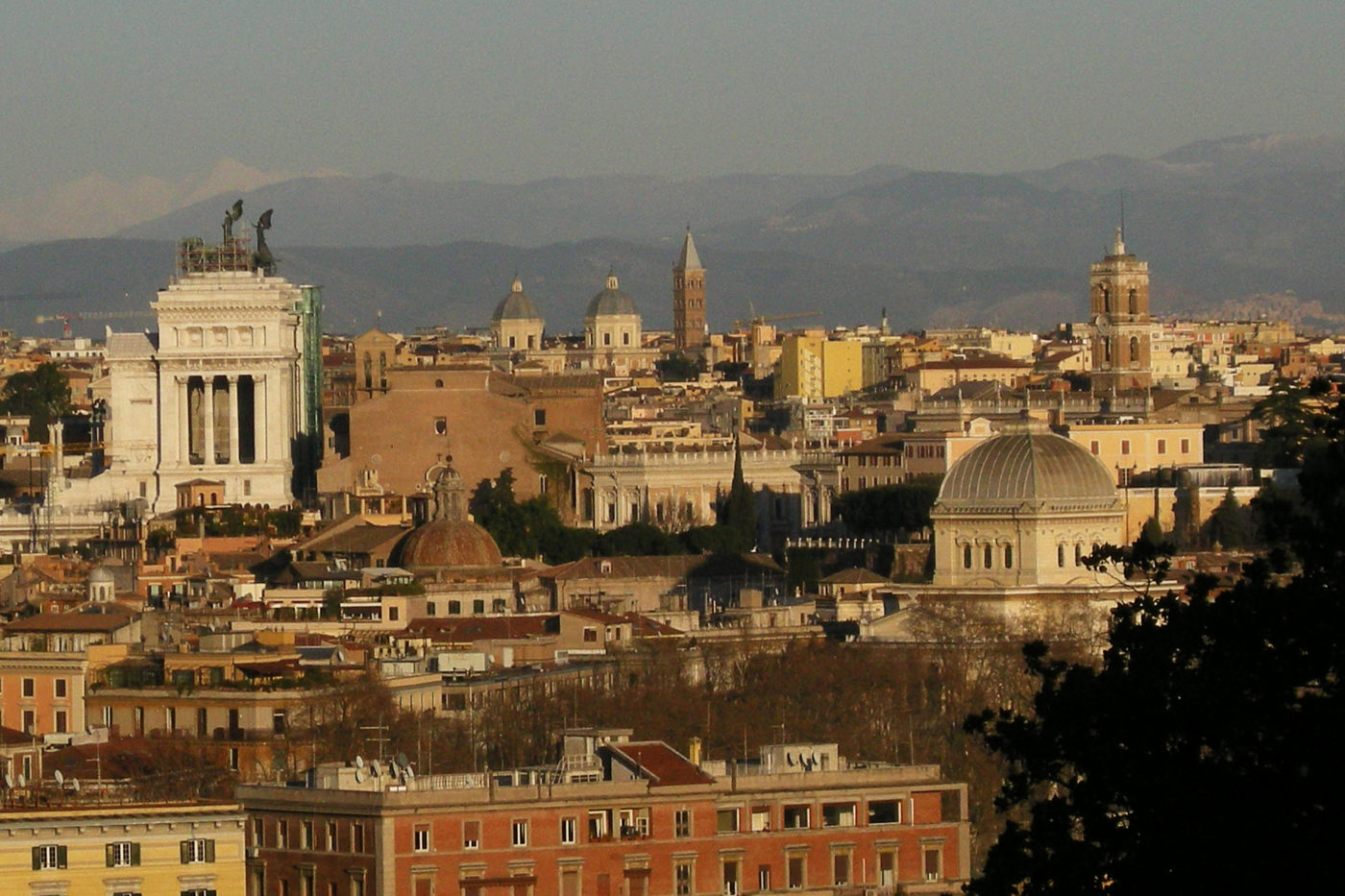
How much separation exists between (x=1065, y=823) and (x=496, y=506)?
7312cm

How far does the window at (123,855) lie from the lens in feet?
145

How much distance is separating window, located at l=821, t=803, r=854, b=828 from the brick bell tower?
8239 centimetres

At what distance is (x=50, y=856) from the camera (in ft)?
144

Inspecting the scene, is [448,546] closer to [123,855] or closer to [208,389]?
[208,389]

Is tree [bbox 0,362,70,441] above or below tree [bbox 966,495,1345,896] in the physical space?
above

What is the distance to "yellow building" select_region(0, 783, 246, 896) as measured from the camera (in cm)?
4372

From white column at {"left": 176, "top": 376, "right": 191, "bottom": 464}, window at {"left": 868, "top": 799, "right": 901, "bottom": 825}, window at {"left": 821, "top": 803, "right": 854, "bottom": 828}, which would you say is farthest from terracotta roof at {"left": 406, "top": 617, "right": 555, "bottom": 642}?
white column at {"left": 176, "top": 376, "right": 191, "bottom": 464}

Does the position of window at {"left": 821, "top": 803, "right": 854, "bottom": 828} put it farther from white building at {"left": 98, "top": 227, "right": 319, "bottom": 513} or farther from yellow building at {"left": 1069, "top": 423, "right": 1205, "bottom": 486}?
yellow building at {"left": 1069, "top": 423, "right": 1205, "bottom": 486}

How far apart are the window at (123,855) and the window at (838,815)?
313 inches

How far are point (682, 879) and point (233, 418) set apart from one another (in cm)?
6305

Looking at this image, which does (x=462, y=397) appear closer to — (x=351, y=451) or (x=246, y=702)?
(x=351, y=451)

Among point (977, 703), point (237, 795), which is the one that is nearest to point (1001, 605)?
point (977, 703)

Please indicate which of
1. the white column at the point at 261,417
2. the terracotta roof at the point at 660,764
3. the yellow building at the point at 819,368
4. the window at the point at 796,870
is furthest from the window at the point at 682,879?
the yellow building at the point at 819,368

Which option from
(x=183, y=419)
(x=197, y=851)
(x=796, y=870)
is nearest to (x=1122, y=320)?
(x=183, y=419)
